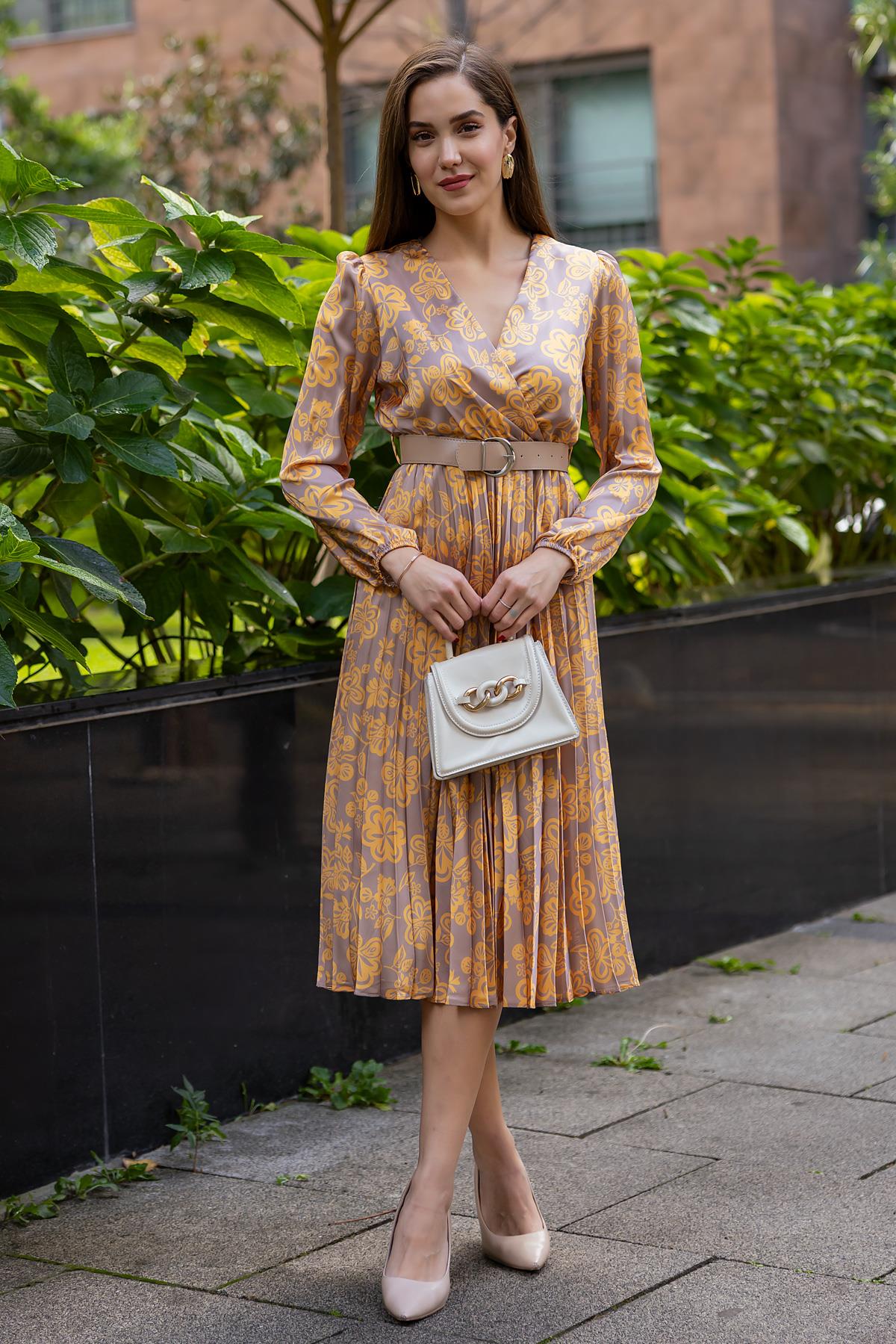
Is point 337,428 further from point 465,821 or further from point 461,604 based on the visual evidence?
point 465,821

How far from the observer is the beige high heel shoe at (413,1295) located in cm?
280

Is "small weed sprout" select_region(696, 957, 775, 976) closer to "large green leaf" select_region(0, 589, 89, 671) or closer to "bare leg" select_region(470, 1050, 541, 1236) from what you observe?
"bare leg" select_region(470, 1050, 541, 1236)

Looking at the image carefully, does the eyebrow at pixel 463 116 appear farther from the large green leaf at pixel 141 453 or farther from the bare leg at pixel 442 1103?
the bare leg at pixel 442 1103

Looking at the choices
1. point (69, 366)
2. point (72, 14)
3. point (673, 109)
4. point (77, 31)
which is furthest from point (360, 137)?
point (69, 366)

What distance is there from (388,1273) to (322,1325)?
0.14 metres

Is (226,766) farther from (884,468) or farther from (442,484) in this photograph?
(884,468)

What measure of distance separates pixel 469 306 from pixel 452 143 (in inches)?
10.4

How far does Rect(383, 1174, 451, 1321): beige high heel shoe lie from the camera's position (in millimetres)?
2797

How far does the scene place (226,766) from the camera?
12.4 feet

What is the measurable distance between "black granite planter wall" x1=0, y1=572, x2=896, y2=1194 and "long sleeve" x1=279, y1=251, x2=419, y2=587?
0.79 metres

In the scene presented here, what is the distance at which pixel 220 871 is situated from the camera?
148 inches

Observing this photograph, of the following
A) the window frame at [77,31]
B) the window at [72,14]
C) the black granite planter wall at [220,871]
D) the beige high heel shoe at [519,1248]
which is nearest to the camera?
the beige high heel shoe at [519,1248]

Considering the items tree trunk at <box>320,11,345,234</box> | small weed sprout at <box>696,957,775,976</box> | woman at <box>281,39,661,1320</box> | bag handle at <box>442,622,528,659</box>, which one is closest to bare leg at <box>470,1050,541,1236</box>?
woman at <box>281,39,661,1320</box>

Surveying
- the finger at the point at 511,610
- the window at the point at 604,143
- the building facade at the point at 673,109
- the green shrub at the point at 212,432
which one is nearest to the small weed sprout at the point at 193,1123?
the green shrub at the point at 212,432
